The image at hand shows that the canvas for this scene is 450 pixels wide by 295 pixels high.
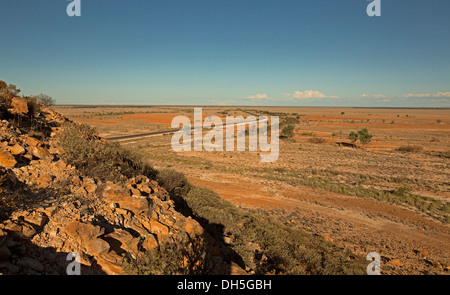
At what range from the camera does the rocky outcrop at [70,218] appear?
3.19 metres

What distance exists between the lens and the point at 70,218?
384 cm

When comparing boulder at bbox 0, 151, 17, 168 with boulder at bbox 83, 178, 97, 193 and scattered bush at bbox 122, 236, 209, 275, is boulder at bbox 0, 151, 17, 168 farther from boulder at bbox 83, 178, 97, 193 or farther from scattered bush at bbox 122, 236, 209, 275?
scattered bush at bbox 122, 236, 209, 275

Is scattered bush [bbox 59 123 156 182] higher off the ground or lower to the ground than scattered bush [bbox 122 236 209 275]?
higher

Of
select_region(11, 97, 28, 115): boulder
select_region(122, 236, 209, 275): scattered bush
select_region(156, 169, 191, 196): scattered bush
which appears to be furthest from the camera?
select_region(156, 169, 191, 196): scattered bush

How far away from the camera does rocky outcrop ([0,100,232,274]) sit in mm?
3192

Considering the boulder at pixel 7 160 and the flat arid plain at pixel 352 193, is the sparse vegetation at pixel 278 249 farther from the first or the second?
the boulder at pixel 7 160

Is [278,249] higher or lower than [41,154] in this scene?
lower

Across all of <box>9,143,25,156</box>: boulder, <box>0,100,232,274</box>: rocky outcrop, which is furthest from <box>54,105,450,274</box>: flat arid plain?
<box>9,143,25,156</box>: boulder
